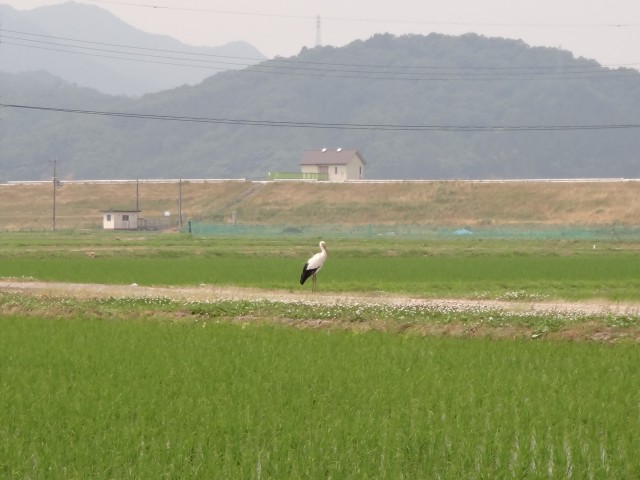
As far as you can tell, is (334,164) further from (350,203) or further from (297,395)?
(297,395)

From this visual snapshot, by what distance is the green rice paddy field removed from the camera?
10.8 m

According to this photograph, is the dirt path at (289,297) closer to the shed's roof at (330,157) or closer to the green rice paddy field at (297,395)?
the green rice paddy field at (297,395)

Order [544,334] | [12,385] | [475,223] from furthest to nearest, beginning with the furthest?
[475,223]
[544,334]
[12,385]

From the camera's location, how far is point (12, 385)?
566 inches

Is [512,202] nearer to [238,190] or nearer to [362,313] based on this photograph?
[238,190]

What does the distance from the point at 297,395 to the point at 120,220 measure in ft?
306

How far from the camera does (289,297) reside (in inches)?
1211

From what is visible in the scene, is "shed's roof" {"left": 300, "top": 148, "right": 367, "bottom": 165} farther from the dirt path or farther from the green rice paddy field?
the green rice paddy field

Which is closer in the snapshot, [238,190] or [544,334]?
[544,334]

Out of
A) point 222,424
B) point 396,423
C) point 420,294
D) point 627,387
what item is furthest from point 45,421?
point 420,294

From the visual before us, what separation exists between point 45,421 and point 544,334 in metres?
11.3

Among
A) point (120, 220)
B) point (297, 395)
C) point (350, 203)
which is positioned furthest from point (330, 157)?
point (297, 395)

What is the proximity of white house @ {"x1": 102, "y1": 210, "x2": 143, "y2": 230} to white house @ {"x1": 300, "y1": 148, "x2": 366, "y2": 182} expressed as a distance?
3672 cm

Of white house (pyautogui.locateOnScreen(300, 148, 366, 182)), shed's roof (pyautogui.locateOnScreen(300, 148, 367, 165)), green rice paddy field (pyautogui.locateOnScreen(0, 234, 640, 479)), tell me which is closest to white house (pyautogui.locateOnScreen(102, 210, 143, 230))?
white house (pyautogui.locateOnScreen(300, 148, 366, 182))
